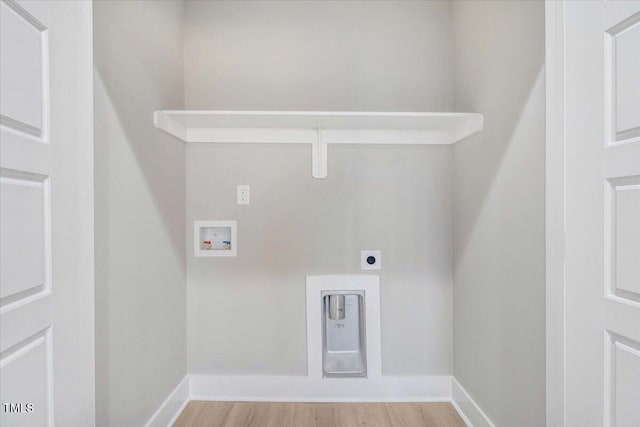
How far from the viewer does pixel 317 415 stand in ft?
5.98

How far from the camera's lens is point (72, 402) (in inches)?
39.7

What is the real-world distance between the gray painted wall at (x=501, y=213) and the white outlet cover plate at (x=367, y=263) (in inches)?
18.2

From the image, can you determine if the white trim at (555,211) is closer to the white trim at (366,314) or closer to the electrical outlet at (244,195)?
the white trim at (366,314)

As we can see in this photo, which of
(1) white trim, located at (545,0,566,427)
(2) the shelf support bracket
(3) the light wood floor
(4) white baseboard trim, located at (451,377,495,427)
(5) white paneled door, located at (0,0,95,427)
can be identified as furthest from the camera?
(2) the shelf support bracket

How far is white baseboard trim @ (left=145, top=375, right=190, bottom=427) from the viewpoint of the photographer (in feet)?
5.24

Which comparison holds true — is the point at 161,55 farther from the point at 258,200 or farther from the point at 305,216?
the point at 305,216

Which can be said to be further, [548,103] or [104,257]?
[104,257]

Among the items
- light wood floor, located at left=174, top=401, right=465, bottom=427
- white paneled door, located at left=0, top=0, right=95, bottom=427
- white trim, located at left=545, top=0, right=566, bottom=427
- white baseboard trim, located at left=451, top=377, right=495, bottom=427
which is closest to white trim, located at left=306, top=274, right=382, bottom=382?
light wood floor, located at left=174, top=401, right=465, bottom=427

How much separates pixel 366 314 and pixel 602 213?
1.32 m

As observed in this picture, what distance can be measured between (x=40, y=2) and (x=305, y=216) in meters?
1.44

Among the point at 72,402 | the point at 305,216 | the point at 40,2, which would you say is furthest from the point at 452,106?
the point at 72,402

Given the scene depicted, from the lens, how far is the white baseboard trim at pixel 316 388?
6.45 ft

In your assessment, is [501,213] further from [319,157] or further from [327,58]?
[327,58]

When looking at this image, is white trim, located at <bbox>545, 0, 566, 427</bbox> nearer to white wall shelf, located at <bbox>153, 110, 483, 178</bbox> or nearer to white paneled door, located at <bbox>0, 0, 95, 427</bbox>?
white wall shelf, located at <bbox>153, 110, 483, 178</bbox>
